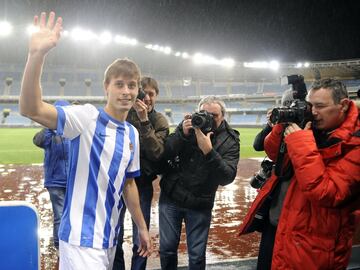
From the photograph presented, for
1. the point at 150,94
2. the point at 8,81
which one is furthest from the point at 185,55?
the point at 150,94

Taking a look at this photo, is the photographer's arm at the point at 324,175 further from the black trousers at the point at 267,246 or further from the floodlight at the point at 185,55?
the floodlight at the point at 185,55

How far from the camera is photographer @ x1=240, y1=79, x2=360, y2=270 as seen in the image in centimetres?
199

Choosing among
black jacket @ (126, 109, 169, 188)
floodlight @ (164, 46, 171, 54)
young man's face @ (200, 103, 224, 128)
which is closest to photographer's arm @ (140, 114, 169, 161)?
black jacket @ (126, 109, 169, 188)

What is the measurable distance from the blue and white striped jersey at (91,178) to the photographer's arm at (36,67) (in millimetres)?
200

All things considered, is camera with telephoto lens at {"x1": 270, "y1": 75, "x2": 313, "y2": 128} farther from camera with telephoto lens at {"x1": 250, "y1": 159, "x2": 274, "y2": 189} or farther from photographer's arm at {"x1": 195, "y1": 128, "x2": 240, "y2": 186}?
camera with telephoto lens at {"x1": 250, "y1": 159, "x2": 274, "y2": 189}

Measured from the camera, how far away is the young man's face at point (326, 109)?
Result: 219cm

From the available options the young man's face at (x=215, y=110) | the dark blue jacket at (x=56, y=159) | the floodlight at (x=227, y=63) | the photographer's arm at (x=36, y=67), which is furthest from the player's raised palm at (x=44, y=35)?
the floodlight at (x=227, y=63)

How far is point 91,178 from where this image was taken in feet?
6.72

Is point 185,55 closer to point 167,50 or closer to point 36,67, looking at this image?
point 167,50

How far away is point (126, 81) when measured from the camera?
2.20 meters

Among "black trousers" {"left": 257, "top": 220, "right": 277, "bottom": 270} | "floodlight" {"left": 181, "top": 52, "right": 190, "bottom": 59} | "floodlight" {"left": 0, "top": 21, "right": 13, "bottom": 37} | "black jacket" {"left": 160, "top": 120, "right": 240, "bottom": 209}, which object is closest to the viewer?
"black trousers" {"left": 257, "top": 220, "right": 277, "bottom": 270}

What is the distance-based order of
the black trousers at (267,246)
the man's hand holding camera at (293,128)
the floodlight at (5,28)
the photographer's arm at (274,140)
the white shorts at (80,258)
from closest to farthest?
the white shorts at (80,258) → the man's hand holding camera at (293,128) → the photographer's arm at (274,140) → the black trousers at (267,246) → the floodlight at (5,28)

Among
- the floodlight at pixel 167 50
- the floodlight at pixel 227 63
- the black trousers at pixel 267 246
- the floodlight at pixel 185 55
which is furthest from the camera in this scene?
the floodlight at pixel 227 63

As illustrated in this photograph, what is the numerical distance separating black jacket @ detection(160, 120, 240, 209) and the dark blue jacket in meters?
1.29
